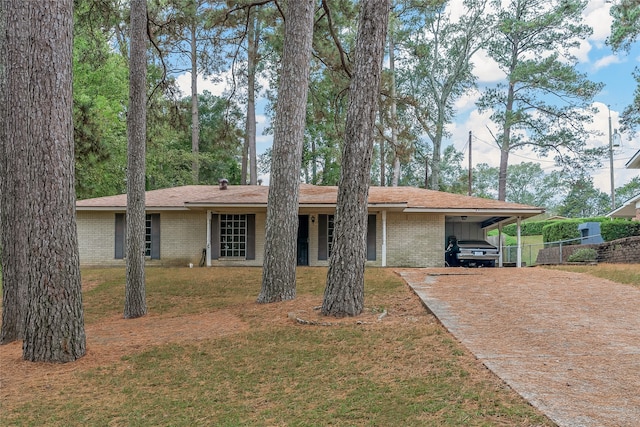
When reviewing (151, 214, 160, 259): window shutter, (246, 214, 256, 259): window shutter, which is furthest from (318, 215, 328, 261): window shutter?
(151, 214, 160, 259): window shutter

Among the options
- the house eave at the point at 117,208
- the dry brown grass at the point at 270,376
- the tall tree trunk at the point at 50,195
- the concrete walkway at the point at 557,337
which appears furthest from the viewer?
the house eave at the point at 117,208

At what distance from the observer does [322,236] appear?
1688 centimetres

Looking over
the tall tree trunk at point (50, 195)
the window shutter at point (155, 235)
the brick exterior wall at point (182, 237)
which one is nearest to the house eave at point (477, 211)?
the brick exterior wall at point (182, 237)

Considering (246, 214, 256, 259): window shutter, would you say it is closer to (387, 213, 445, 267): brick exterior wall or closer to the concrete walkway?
(387, 213, 445, 267): brick exterior wall

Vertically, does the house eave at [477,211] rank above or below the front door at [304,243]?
above

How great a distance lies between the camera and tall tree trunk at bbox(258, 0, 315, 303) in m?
8.77

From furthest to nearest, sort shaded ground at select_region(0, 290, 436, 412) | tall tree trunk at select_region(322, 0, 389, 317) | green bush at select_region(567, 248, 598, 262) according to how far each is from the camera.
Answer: green bush at select_region(567, 248, 598, 262) → tall tree trunk at select_region(322, 0, 389, 317) → shaded ground at select_region(0, 290, 436, 412)

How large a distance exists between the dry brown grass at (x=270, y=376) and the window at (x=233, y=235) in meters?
8.68

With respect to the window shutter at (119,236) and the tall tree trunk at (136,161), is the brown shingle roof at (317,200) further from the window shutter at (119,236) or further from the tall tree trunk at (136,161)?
the tall tree trunk at (136,161)

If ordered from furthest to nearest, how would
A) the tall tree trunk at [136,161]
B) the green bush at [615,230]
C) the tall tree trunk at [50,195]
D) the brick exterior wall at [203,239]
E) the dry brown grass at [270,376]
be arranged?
the green bush at [615,230]
the brick exterior wall at [203,239]
the tall tree trunk at [136,161]
the tall tree trunk at [50,195]
the dry brown grass at [270,376]

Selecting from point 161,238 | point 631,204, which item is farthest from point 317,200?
point 631,204

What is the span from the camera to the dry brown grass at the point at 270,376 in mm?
3734

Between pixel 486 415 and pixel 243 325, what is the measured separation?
4.59 m

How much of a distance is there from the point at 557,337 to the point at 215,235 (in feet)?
43.1
